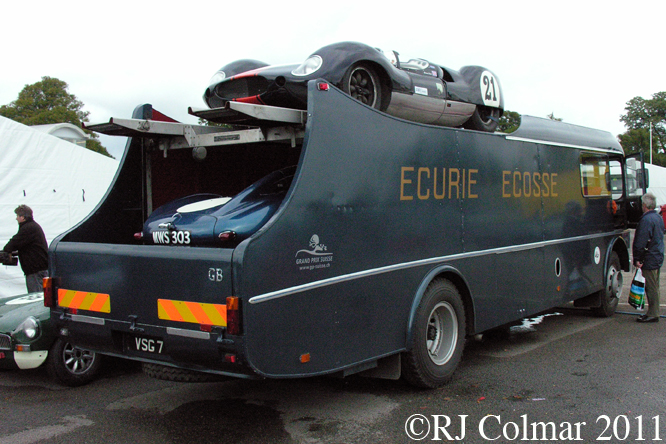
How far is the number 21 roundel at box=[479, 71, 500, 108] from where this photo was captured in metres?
6.94

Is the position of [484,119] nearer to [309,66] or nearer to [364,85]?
[364,85]

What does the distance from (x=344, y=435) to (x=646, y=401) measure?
2.66 m

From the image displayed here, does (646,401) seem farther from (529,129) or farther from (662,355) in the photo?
(529,129)

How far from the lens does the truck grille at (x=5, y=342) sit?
5816 mm

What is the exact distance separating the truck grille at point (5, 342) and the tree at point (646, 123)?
289 ft

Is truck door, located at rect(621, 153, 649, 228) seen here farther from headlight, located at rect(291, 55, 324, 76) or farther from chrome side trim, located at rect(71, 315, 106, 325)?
chrome side trim, located at rect(71, 315, 106, 325)

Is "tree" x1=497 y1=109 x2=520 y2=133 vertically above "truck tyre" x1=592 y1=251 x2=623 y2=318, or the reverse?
"tree" x1=497 y1=109 x2=520 y2=133

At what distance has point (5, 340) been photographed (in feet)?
19.2

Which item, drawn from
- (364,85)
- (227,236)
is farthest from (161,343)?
(364,85)

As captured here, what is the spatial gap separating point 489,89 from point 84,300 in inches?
194

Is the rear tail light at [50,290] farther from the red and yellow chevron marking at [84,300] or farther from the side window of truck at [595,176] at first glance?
the side window of truck at [595,176]

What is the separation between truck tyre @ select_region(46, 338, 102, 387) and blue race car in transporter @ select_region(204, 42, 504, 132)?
110 inches

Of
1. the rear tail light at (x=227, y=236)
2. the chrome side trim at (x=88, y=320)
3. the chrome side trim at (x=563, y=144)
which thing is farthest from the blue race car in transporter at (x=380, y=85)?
the chrome side trim at (x=88, y=320)

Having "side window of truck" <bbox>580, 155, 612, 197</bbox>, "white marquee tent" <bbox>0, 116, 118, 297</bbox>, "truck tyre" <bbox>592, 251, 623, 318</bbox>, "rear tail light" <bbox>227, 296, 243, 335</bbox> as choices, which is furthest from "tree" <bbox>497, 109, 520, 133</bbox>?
"white marquee tent" <bbox>0, 116, 118, 297</bbox>
